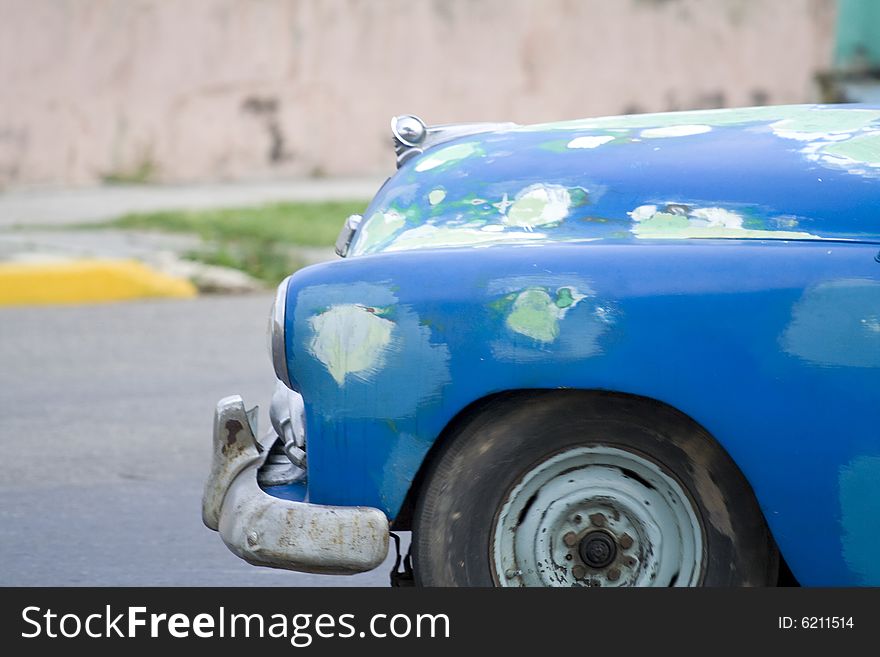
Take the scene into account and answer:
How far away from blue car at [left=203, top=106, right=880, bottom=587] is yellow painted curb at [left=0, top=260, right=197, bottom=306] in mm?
5862

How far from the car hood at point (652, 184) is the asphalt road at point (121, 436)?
4.26 feet

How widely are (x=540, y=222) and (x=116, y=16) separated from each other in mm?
10652

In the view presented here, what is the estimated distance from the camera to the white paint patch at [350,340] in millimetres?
3049

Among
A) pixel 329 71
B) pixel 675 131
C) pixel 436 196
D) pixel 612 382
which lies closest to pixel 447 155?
pixel 436 196

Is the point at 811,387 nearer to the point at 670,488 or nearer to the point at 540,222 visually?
the point at 670,488

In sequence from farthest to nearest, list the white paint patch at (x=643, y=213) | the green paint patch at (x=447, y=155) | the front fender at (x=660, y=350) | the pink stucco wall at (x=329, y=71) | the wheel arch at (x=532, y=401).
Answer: the pink stucco wall at (x=329, y=71), the green paint patch at (x=447, y=155), the white paint patch at (x=643, y=213), the wheel arch at (x=532, y=401), the front fender at (x=660, y=350)

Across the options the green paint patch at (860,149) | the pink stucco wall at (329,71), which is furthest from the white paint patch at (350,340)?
the pink stucco wall at (329,71)

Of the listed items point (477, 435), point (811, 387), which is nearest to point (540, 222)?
point (477, 435)

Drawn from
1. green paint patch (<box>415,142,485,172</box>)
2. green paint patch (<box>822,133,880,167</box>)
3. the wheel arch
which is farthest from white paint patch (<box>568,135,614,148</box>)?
the wheel arch

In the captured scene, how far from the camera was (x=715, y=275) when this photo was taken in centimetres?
293

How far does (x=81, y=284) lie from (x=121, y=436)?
3447 mm

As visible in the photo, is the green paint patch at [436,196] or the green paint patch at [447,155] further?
the green paint patch at [447,155]

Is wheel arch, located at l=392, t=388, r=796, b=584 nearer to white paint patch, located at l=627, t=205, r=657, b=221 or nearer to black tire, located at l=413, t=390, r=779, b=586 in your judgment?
black tire, located at l=413, t=390, r=779, b=586

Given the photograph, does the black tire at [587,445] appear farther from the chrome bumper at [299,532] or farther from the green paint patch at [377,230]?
the green paint patch at [377,230]
